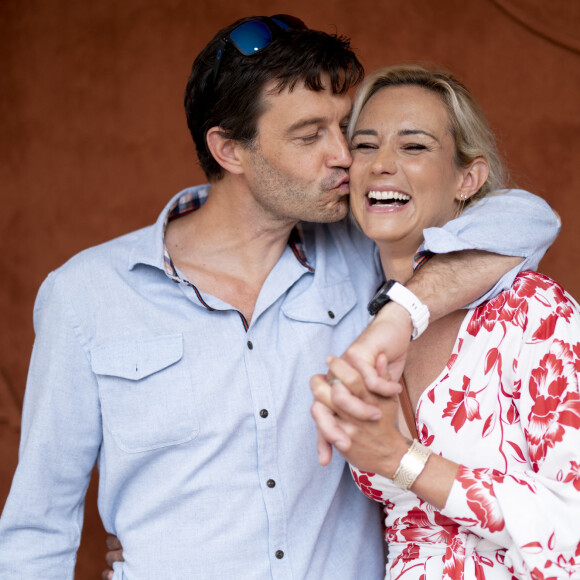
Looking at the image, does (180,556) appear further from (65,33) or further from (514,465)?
(65,33)

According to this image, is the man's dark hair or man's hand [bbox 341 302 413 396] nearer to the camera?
man's hand [bbox 341 302 413 396]

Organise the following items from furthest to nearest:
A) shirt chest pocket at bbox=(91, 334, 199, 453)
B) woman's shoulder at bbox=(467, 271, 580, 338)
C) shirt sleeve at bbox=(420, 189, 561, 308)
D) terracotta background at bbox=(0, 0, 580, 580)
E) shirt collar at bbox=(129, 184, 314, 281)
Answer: terracotta background at bbox=(0, 0, 580, 580), shirt collar at bbox=(129, 184, 314, 281), shirt chest pocket at bbox=(91, 334, 199, 453), shirt sleeve at bbox=(420, 189, 561, 308), woman's shoulder at bbox=(467, 271, 580, 338)

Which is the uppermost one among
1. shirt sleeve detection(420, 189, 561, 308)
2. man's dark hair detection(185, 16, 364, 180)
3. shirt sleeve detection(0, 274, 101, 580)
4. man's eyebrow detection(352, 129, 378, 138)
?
man's dark hair detection(185, 16, 364, 180)

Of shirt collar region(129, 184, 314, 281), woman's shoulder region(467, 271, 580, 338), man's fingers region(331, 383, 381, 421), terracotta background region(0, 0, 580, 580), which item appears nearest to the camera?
man's fingers region(331, 383, 381, 421)

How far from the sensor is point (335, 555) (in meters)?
1.73

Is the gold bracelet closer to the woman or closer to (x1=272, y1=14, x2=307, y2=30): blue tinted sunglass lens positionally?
the woman

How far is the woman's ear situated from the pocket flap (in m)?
0.76

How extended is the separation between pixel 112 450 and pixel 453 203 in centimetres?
98

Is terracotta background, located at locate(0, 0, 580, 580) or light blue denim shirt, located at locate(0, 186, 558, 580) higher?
terracotta background, located at locate(0, 0, 580, 580)

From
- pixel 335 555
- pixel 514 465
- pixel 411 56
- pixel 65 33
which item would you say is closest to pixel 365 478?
pixel 335 555

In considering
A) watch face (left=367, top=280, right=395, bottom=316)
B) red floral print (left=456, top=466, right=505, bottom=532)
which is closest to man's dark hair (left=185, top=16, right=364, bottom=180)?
watch face (left=367, top=280, right=395, bottom=316)

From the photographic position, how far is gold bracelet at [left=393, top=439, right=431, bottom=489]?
1.31 meters

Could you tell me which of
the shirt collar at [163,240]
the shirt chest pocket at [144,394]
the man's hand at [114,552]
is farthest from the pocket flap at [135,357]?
the man's hand at [114,552]

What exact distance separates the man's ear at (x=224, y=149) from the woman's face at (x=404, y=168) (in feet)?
1.08
